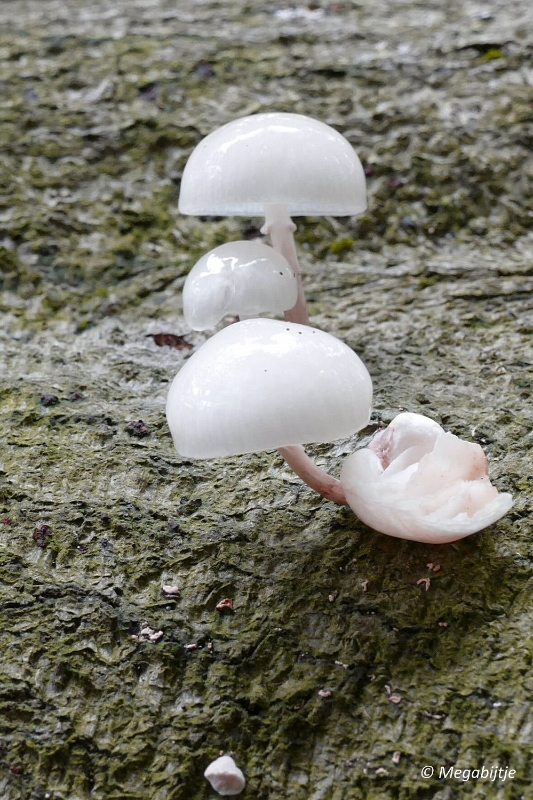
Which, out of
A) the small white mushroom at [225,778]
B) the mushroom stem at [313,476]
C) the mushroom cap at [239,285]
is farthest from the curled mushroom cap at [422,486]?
the small white mushroom at [225,778]

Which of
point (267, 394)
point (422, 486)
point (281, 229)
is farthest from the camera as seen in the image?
point (281, 229)

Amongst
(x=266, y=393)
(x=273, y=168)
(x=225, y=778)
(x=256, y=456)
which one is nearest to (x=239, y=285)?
(x=273, y=168)

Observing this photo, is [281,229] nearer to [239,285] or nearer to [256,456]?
[239,285]

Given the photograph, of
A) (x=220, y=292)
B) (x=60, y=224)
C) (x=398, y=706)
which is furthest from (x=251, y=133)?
(x=60, y=224)

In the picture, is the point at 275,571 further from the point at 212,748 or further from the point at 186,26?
the point at 186,26

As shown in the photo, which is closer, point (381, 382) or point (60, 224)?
point (381, 382)

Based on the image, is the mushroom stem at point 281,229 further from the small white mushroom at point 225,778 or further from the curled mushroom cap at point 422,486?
the small white mushroom at point 225,778
